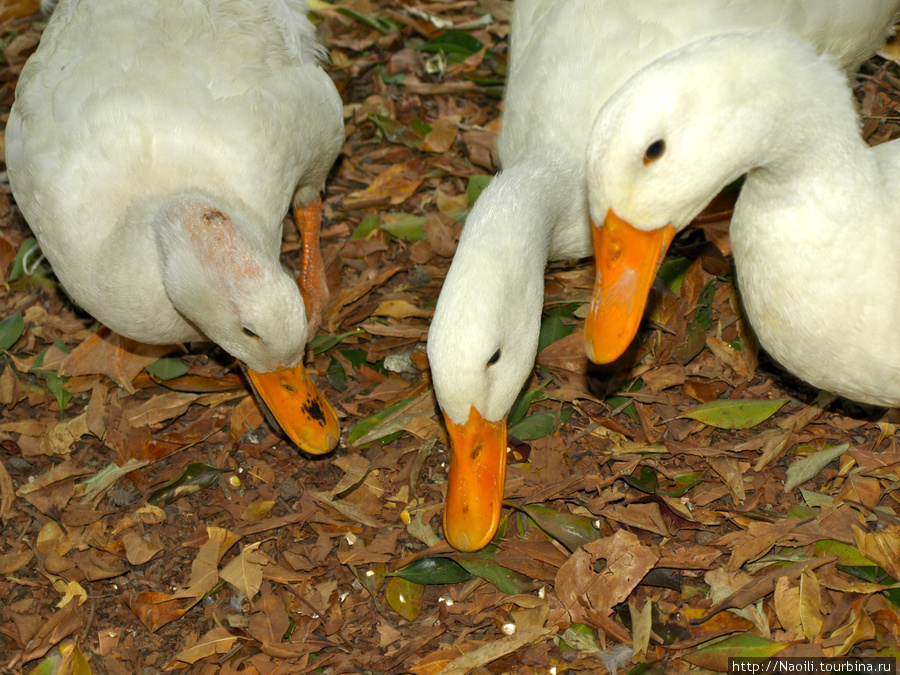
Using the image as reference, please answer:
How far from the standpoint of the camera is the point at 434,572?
3158mm

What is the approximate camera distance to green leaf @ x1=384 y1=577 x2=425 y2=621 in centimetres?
311

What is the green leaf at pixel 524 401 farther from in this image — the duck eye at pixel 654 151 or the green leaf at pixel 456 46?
the green leaf at pixel 456 46

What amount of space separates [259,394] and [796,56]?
2259 mm

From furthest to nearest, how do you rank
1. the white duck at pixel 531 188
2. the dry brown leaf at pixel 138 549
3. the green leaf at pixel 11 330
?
the green leaf at pixel 11 330
the dry brown leaf at pixel 138 549
the white duck at pixel 531 188

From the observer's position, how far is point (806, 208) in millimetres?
2666

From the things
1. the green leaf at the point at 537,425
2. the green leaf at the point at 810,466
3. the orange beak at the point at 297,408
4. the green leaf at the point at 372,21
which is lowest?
the orange beak at the point at 297,408

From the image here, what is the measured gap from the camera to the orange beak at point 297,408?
348cm

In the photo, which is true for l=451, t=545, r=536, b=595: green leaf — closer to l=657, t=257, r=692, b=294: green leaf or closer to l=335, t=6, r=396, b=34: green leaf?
l=657, t=257, r=692, b=294: green leaf

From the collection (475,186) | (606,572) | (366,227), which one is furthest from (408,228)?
(606,572)

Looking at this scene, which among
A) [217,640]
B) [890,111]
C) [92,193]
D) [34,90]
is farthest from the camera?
[890,111]

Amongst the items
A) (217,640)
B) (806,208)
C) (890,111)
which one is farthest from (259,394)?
(890,111)

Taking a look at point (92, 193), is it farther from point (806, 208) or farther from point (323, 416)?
point (806, 208)

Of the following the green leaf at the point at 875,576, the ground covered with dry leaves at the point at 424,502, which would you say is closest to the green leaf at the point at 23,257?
the ground covered with dry leaves at the point at 424,502

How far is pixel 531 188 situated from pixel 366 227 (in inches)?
59.9
